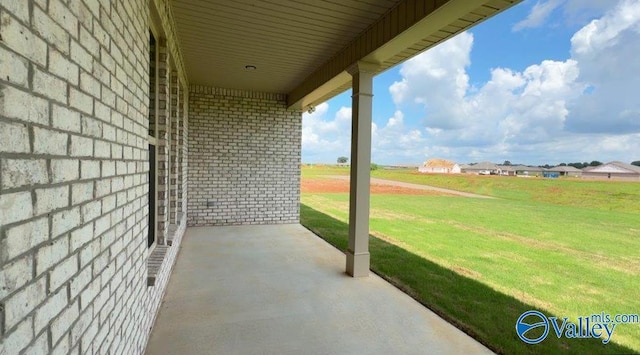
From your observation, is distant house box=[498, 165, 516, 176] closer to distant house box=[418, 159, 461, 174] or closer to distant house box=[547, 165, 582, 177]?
distant house box=[547, 165, 582, 177]

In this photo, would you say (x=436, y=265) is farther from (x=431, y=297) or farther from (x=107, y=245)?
(x=107, y=245)

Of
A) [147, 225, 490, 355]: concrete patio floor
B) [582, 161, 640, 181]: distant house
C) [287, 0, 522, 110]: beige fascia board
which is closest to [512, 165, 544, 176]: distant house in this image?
[582, 161, 640, 181]: distant house

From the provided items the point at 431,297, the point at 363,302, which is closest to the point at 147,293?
the point at 363,302

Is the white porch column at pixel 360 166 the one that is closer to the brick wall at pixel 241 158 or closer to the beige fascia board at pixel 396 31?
the beige fascia board at pixel 396 31

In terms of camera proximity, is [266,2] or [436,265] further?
[436,265]

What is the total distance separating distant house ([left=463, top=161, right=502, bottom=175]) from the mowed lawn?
52.7 ft

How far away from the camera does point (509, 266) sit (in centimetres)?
495

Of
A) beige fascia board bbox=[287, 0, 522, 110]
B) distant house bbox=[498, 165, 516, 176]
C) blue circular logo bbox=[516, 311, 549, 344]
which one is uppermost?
beige fascia board bbox=[287, 0, 522, 110]

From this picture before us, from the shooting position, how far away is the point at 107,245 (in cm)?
141

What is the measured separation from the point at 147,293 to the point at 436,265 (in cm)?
378

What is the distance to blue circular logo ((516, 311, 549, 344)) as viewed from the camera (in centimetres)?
264

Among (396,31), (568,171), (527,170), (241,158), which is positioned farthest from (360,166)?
(527,170)

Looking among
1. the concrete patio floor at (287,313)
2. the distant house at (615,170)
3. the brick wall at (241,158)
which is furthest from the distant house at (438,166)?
the concrete patio floor at (287,313)

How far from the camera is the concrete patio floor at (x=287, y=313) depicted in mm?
2475
